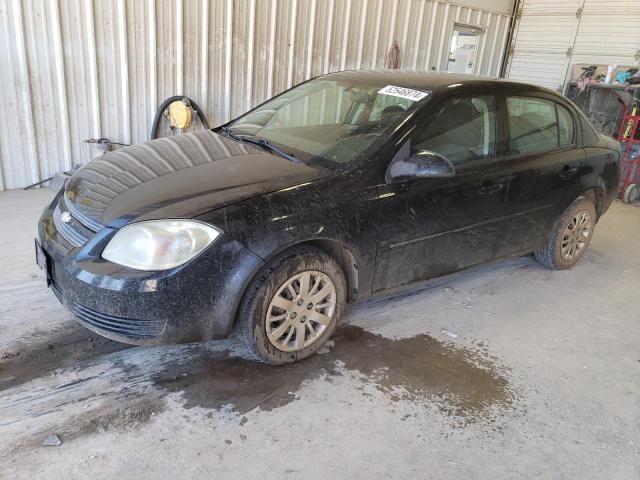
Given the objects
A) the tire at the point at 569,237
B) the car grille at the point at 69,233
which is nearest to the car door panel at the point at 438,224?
the tire at the point at 569,237

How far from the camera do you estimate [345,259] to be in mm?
2652

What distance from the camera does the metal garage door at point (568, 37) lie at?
790cm

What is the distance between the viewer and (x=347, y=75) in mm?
3523

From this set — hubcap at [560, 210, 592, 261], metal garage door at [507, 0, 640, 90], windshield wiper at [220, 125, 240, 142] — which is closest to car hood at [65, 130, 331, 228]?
windshield wiper at [220, 125, 240, 142]

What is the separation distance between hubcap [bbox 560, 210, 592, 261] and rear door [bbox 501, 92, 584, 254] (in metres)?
0.26

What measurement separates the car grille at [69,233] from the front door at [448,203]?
146 cm

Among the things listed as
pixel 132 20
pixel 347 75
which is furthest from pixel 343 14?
pixel 347 75

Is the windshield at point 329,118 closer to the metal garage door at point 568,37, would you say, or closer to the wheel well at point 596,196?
the wheel well at point 596,196

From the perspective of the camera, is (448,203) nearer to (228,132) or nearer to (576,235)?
(228,132)

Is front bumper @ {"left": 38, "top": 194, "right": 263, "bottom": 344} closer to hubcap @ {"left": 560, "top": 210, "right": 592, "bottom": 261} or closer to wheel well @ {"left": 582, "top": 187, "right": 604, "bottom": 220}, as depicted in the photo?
hubcap @ {"left": 560, "top": 210, "right": 592, "bottom": 261}

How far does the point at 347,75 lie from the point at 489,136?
1066 mm

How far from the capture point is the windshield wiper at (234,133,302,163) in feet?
9.13

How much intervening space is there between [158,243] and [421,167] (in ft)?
4.54

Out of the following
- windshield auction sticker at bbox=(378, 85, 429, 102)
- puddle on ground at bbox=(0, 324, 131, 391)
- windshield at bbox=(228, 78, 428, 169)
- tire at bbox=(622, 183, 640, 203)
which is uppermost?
windshield auction sticker at bbox=(378, 85, 429, 102)
